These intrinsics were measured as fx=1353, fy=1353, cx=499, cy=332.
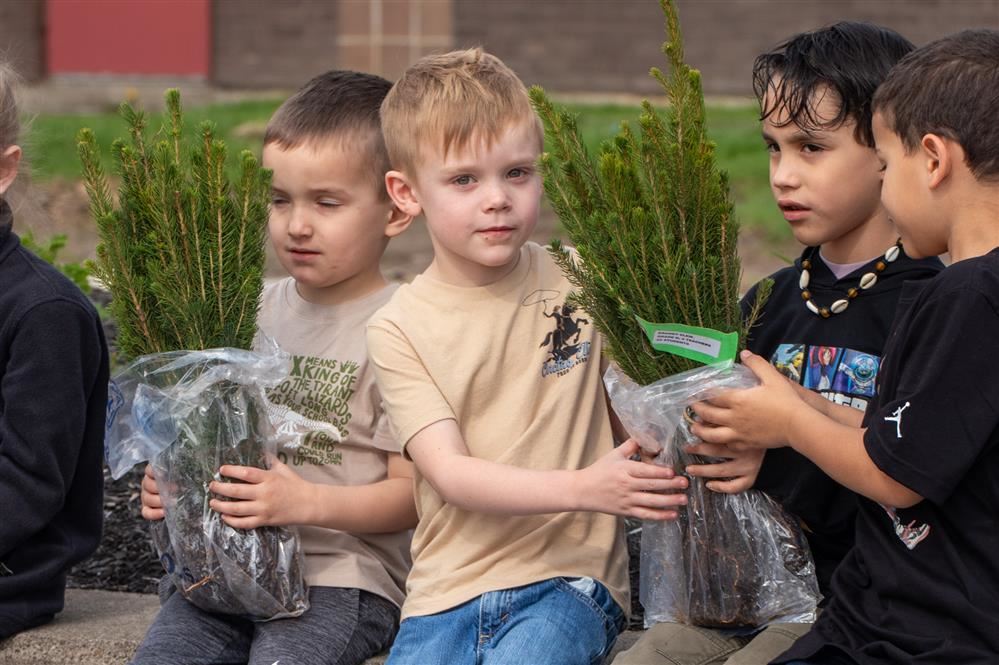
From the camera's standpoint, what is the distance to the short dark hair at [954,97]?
254cm

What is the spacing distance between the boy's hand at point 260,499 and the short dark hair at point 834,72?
1.39m

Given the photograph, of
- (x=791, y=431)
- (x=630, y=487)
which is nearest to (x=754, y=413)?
(x=791, y=431)

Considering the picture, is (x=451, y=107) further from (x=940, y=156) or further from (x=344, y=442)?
(x=940, y=156)

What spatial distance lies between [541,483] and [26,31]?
525 inches

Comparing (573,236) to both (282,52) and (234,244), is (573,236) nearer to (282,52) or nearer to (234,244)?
(234,244)

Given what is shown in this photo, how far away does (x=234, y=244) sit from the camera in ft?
10.5

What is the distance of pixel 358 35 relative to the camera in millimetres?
13602

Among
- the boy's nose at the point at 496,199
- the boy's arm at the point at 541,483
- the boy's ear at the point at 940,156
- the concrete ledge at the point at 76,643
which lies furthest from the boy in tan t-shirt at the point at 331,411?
the boy's ear at the point at 940,156

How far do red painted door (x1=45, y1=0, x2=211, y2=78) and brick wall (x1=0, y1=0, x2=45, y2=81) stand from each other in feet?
0.35

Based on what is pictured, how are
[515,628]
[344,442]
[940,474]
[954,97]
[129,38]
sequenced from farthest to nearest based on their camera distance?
[129,38] → [344,442] → [515,628] → [954,97] → [940,474]

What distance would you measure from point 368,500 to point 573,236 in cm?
84

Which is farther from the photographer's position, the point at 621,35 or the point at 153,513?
the point at 621,35

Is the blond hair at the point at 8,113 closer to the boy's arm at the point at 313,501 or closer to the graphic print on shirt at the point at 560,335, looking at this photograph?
the boy's arm at the point at 313,501

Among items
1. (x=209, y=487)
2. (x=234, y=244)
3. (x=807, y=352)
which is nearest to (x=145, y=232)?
(x=234, y=244)
